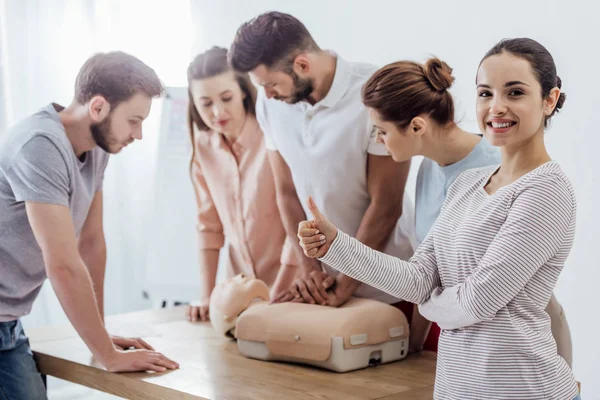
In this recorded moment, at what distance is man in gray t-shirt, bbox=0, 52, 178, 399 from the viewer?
5.92ft

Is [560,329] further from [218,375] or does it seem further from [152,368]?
[152,368]

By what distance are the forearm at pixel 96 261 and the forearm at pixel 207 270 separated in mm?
432

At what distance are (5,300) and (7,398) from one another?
10.4 inches

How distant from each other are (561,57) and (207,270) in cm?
137

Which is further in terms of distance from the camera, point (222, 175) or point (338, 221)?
point (222, 175)

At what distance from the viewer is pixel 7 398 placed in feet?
6.40

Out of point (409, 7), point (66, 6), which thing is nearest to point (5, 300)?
point (409, 7)

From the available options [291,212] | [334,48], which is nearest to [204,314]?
[291,212]

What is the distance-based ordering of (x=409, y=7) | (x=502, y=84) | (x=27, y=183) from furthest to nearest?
(x=409, y=7)
(x=27, y=183)
(x=502, y=84)

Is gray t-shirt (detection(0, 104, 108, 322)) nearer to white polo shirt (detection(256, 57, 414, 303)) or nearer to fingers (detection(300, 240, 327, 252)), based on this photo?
white polo shirt (detection(256, 57, 414, 303))

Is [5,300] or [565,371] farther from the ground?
[565,371]

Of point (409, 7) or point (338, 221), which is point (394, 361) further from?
point (409, 7)

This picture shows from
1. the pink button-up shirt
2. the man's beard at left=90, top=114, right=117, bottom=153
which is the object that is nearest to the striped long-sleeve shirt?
the man's beard at left=90, top=114, right=117, bottom=153

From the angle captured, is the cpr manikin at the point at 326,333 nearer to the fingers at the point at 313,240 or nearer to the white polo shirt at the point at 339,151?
the white polo shirt at the point at 339,151
